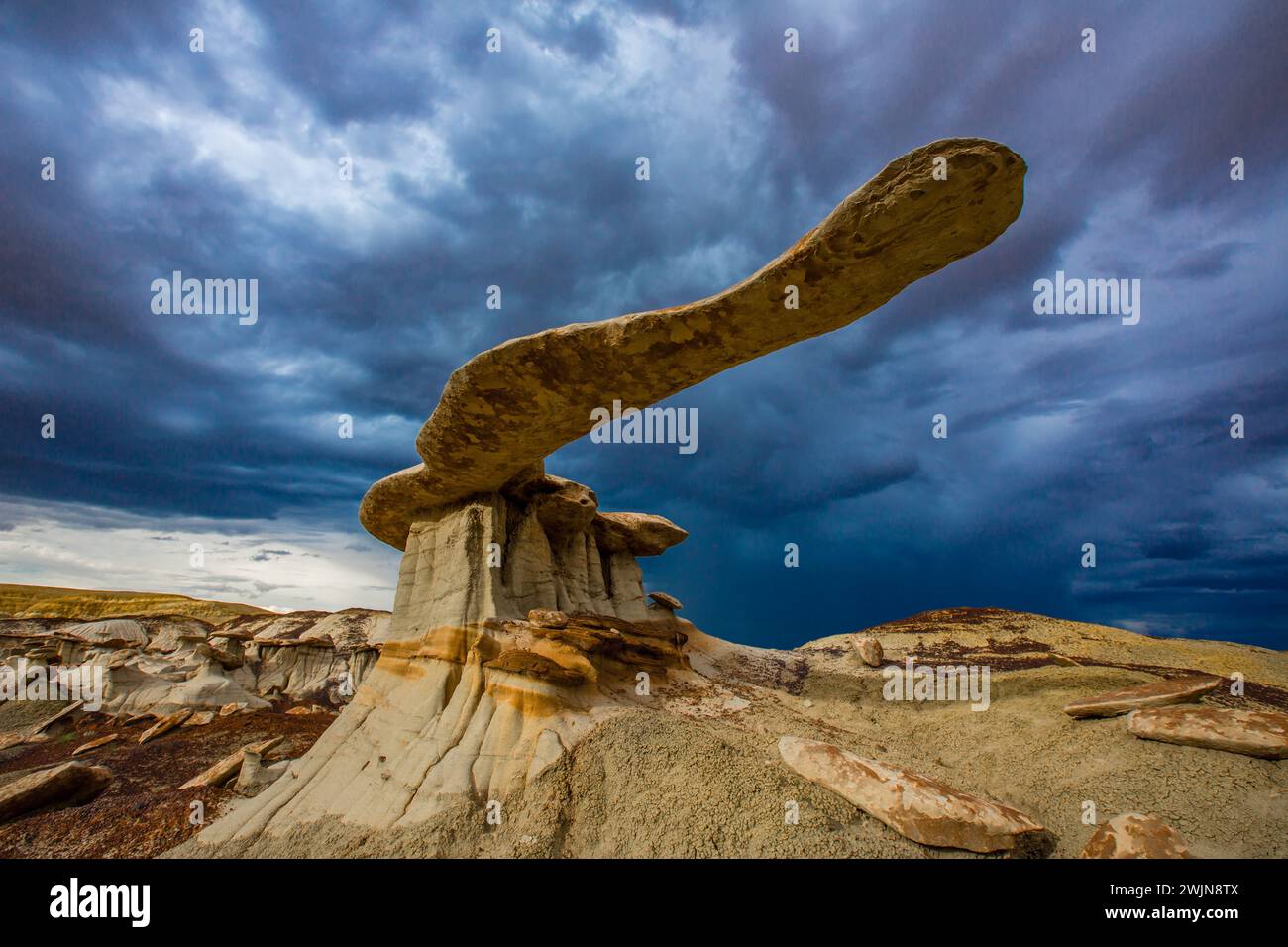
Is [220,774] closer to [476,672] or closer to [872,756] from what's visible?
[476,672]

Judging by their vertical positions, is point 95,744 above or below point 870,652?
below

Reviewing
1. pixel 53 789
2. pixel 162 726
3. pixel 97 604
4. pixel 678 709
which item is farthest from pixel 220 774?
pixel 97 604

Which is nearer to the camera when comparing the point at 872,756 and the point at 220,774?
the point at 872,756

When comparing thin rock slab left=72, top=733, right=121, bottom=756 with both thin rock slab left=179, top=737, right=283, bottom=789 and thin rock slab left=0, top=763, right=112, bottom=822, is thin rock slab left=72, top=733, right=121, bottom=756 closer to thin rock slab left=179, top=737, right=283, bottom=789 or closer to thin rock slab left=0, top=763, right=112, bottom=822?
thin rock slab left=0, top=763, right=112, bottom=822

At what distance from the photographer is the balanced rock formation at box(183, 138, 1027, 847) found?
3736 millimetres

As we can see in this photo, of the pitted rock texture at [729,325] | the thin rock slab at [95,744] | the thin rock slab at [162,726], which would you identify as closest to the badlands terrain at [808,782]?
the thin rock slab at [95,744]

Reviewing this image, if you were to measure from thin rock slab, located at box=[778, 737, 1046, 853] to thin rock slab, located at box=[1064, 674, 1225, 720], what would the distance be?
2408mm

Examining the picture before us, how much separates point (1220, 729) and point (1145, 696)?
0.79 metres

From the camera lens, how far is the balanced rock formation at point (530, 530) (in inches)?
147

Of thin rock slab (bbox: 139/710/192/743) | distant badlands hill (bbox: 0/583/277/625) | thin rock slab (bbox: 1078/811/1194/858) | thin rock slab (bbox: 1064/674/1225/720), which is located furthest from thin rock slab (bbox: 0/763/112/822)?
distant badlands hill (bbox: 0/583/277/625)

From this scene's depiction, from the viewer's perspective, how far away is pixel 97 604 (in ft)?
Result: 167

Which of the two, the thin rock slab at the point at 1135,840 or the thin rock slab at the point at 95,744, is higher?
the thin rock slab at the point at 1135,840

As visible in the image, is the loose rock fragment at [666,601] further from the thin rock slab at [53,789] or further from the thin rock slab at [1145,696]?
the thin rock slab at [53,789]

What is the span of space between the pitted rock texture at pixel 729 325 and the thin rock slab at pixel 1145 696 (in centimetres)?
536
